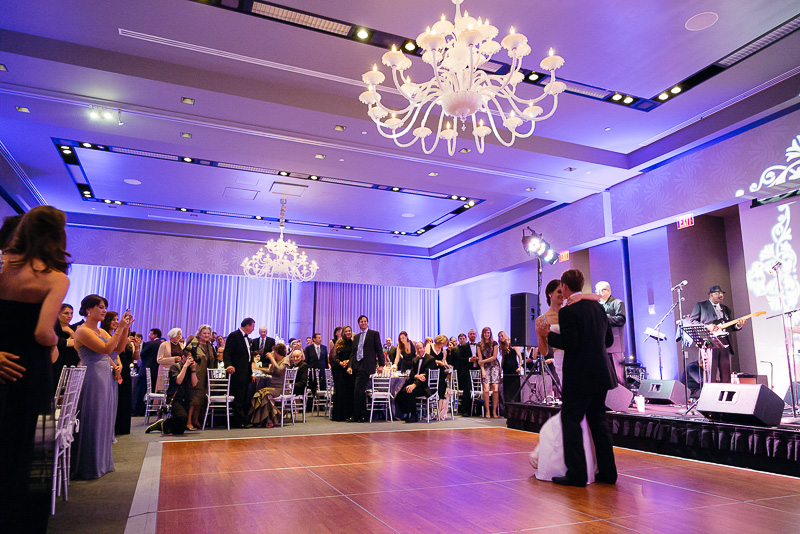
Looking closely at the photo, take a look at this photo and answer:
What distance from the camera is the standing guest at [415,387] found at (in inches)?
328

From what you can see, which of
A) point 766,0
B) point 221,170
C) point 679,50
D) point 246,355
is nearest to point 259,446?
point 246,355

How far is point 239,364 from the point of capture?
7.47m

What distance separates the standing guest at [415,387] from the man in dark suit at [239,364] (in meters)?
2.46

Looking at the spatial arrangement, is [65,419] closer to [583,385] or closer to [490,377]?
[583,385]

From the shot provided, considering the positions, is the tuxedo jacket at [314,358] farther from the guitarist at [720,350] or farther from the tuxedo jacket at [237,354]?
the guitarist at [720,350]

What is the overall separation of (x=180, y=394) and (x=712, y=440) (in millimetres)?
6095

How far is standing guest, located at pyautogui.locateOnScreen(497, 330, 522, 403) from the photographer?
905 centimetres

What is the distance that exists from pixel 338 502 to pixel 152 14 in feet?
16.7

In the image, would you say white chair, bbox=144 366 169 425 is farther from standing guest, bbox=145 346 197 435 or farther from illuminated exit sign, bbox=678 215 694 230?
illuminated exit sign, bbox=678 215 694 230

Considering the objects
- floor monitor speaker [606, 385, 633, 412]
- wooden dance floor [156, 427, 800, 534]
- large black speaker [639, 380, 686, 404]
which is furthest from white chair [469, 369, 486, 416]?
wooden dance floor [156, 427, 800, 534]

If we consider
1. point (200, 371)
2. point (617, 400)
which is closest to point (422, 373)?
point (617, 400)

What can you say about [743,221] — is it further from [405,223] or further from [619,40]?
[405,223]

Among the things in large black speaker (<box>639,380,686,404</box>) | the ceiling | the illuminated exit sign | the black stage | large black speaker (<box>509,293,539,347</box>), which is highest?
the ceiling

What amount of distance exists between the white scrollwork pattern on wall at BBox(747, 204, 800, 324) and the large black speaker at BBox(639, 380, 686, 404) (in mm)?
1897
